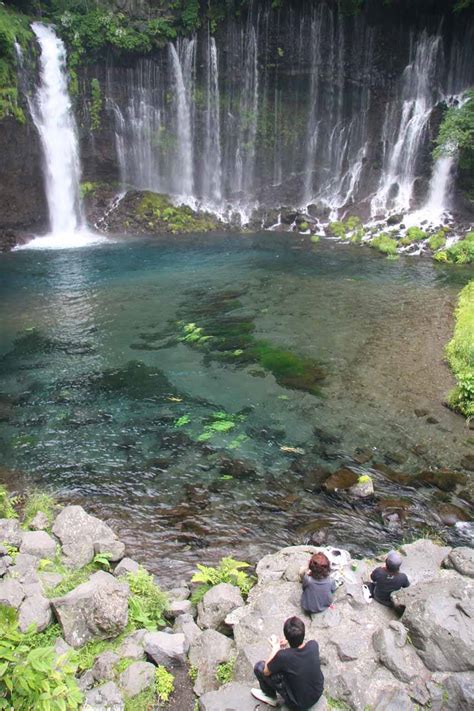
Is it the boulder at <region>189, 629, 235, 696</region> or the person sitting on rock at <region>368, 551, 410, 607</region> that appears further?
the person sitting on rock at <region>368, 551, 410, 607</region>

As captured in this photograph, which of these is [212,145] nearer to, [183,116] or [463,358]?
[183,116]

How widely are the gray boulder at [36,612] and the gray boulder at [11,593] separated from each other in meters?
0.08

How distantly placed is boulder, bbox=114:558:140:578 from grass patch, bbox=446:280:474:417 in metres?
9.06

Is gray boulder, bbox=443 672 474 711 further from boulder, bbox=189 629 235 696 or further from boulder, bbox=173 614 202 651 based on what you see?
boulder, bbox=173 614 202 651

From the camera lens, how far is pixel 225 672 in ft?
20.0

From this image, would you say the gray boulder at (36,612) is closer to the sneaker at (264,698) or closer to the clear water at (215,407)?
the clear water at (215,407)

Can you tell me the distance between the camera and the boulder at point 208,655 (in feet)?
19.7

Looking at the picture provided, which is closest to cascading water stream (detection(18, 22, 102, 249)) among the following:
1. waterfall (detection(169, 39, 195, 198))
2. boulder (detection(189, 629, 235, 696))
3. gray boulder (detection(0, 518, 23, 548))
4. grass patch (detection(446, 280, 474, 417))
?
waterfall (detection(169, 39, 195, 198))

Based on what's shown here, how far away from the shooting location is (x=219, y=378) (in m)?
14.6

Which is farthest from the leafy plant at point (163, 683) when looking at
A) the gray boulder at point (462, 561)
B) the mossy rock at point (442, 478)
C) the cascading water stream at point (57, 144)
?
the cascading water stream at point (57, 144)

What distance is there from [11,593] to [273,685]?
141 inches

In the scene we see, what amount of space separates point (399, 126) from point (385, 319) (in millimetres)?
25593

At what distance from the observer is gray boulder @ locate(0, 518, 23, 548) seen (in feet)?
26.5

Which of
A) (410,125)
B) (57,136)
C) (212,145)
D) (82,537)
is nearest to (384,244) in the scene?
(410,125)
